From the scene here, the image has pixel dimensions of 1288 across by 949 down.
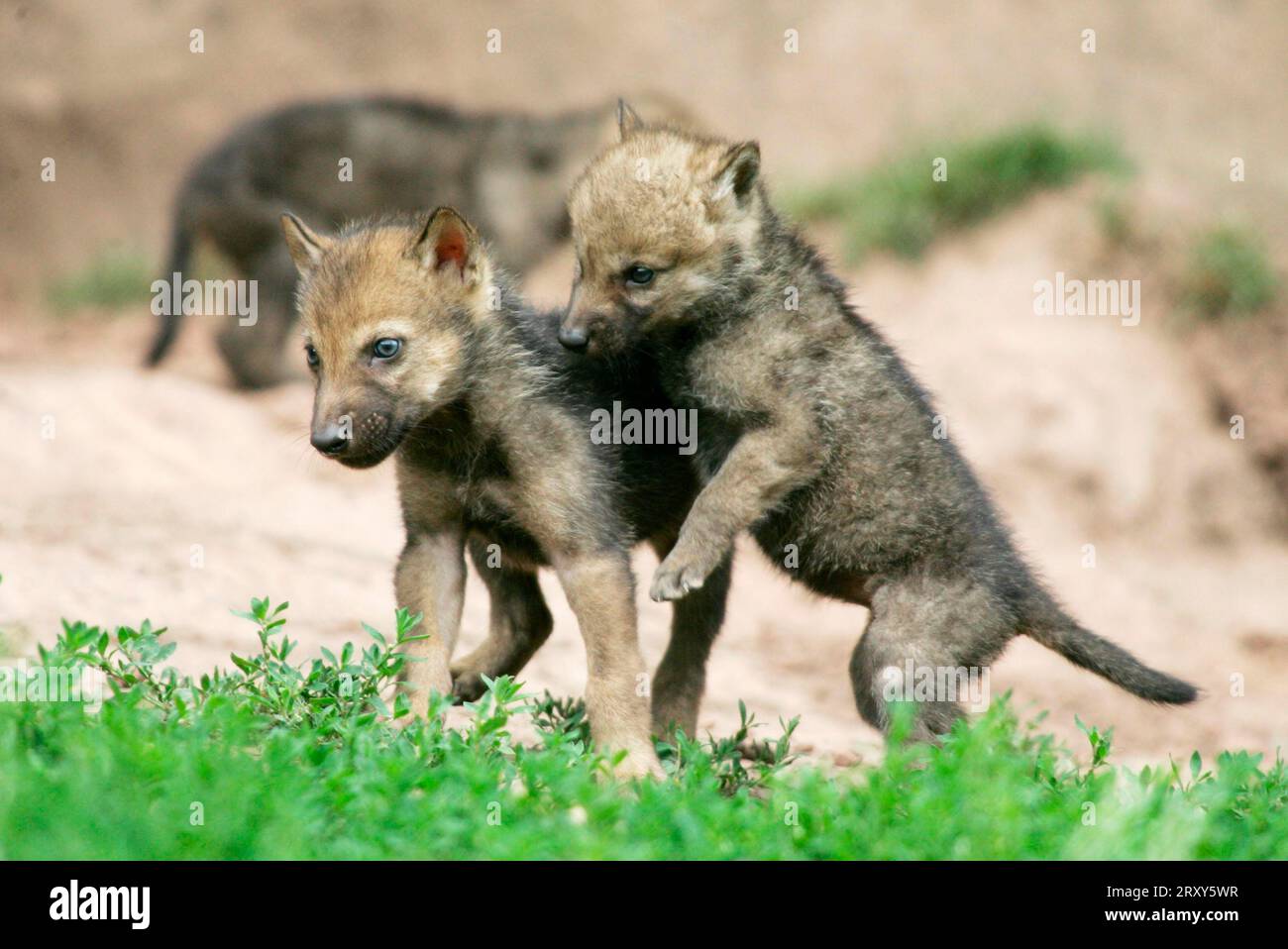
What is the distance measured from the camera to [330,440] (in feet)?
13.8

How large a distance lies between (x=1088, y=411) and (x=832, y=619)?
2444 millimetres

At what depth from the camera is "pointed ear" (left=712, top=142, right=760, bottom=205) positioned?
194 inches

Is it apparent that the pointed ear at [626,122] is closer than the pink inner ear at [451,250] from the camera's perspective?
No

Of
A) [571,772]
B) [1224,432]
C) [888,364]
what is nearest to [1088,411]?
[1224,432]

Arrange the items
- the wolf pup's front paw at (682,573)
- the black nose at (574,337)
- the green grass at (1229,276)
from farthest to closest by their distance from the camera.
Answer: the green grass at (1229,276) → the black nose at (574,337) → the wolf pup's front paw at (682,573)

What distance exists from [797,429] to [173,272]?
724cm

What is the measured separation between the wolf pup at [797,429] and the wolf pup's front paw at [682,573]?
0.20 feet

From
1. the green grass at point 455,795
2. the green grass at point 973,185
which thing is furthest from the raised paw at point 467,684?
the green grass at point 973,185

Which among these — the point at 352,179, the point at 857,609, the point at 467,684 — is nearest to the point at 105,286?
the point at 352,179

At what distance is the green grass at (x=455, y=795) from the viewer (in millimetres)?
3127

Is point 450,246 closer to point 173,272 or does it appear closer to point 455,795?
point 455,795

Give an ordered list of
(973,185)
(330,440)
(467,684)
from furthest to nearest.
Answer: (973,185), (467,684), (330,440)

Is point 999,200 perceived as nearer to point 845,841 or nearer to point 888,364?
point 888,364

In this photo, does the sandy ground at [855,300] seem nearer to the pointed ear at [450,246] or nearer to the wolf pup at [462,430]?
the wolf pup at [462,430]
